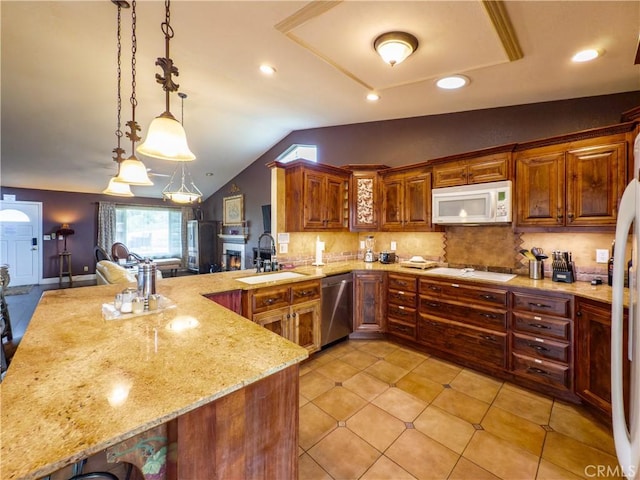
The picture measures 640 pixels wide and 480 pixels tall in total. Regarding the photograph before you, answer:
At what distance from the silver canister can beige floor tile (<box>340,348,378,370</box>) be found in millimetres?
2049

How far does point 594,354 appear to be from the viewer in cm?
196

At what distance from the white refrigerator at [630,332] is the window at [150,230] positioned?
9.87 m

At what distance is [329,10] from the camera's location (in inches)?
67.9

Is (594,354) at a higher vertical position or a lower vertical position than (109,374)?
lower

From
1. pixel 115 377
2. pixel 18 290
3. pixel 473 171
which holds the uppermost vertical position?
pixel 473 171

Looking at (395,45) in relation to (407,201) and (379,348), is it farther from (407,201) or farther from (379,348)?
(379,348)

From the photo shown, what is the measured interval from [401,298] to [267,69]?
9.35 feet

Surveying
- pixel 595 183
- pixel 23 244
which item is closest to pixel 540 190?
pixel 595 183

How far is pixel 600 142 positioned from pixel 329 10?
2.33m

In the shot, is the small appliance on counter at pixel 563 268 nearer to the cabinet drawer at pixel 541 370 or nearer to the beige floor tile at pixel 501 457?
the cabinet drawer at pixel 541 370

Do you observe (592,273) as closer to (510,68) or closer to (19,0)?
(510,68)

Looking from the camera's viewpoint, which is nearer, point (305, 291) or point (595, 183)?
point (595, 183)

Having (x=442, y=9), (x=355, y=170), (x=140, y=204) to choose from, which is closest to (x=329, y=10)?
(x=442, y=9)

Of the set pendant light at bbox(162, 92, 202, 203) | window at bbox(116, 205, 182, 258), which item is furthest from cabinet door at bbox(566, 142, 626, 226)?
window at bbox(116, 205, 182, 258)
